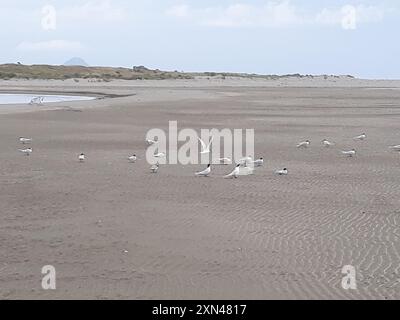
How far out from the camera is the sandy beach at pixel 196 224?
781cm

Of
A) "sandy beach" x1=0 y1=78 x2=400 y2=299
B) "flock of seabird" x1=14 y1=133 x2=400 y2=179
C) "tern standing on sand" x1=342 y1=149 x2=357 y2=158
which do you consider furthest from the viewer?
"tern standing on sand" x1=342 y1=149 x2=357 y2=158

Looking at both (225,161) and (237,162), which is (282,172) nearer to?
(237,162)

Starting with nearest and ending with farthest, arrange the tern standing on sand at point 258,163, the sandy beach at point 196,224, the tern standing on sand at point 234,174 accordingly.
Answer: the sandy beach at point 196,224 < the tern standing on sand at point 234,174 < the tern standing on sand at point 258,163

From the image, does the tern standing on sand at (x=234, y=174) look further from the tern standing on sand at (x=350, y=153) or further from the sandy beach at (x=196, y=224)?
the tern standing on sand at (x=350, y=153)

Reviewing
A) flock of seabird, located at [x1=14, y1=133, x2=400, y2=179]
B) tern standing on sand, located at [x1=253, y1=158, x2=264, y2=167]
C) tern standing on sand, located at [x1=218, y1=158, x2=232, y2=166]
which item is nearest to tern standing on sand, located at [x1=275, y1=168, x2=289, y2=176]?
flock of seabird, located at [x1=14, y1=133, x2=400, y2=179]

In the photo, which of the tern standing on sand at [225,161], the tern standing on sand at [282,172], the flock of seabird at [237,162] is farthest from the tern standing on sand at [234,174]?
the tern standing on sand at [225,161]

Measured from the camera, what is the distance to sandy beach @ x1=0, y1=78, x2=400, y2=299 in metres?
7.81

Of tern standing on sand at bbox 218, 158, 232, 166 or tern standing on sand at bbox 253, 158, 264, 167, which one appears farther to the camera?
tern standing on sand at bbox 218, 158, 232, 166

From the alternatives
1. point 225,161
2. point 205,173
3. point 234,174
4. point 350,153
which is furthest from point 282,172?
point 350,153

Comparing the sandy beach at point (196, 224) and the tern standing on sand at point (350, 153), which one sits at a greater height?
the tern standing on sand at point (350, 153)

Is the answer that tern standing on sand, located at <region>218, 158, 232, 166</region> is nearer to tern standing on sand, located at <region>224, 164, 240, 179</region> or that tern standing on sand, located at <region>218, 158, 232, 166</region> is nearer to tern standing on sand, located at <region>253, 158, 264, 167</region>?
tern standing on sand, located at <region>253, 158, 264, 167</region>

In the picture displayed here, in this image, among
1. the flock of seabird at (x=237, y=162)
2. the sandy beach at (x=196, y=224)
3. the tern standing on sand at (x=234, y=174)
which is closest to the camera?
the sandy beach at (x=196, y=224)

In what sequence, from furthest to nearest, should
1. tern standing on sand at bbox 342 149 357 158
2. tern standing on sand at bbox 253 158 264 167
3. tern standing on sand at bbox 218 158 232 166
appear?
tern standing on sand at bbox 342 149 357 158 < tern standing on sand at bbox 218 158 232 166 < tern standing on sand at bbox 253 158 264 167
